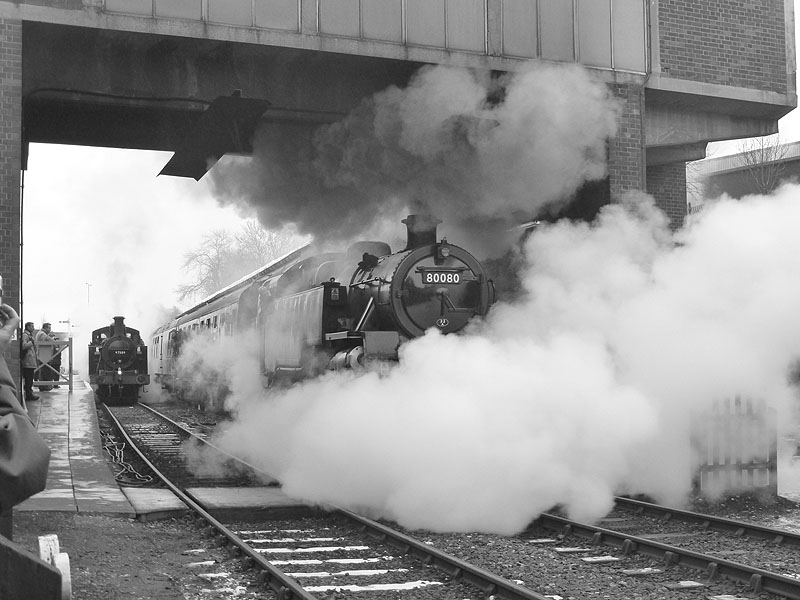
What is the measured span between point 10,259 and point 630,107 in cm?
763

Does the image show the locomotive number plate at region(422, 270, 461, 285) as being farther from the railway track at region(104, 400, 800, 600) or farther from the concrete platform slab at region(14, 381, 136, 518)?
the concrete platform slab at region(14, 381, 136, 518)

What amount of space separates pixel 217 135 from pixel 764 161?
15.6 meters

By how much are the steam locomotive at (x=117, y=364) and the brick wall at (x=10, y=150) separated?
1579 cm

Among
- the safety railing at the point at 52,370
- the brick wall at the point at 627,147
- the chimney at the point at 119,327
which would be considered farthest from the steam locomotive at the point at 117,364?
the brick wall at the point at 627,147

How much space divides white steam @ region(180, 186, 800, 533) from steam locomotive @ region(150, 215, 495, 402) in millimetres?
332

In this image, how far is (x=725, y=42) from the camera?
12.2 m

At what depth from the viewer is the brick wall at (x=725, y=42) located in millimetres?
12008

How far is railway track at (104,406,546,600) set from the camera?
17.3ft

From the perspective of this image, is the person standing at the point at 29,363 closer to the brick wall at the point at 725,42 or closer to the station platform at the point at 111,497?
the station platform at the point at 111,497

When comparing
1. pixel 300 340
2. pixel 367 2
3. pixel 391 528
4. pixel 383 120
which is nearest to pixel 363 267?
pixel 300 340

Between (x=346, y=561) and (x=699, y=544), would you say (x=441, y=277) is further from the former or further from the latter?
(x=346, y=561)

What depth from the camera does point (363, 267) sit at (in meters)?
10.4

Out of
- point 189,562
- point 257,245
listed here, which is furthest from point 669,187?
point 257,245

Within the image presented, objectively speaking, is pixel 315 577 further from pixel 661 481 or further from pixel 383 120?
pixel 383 120
